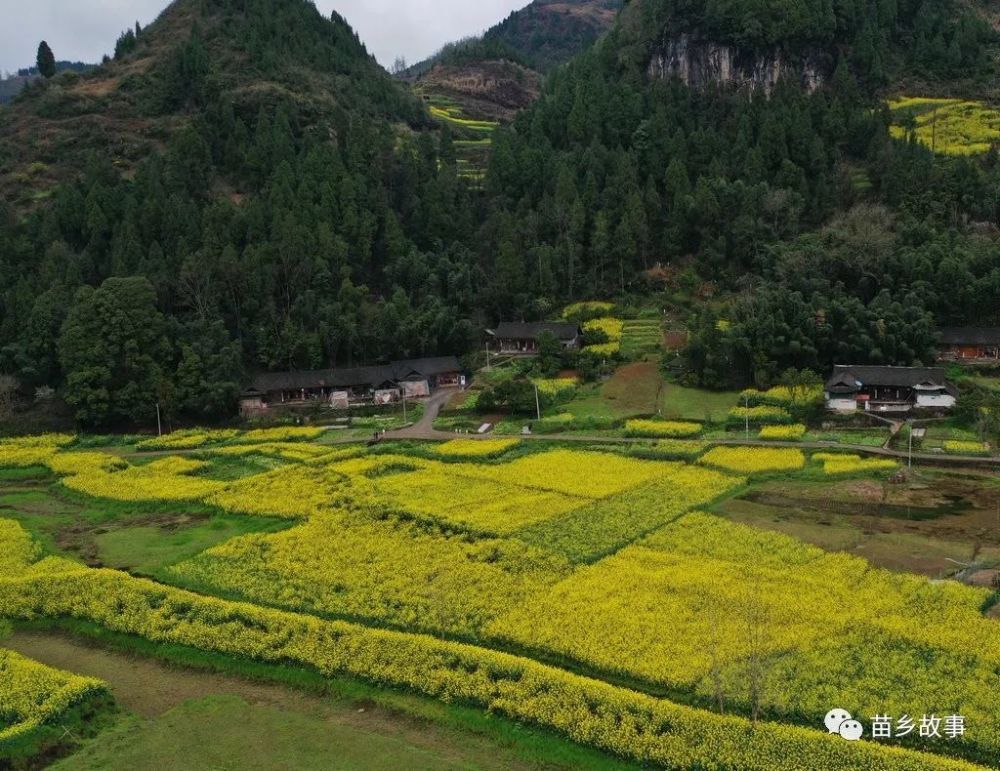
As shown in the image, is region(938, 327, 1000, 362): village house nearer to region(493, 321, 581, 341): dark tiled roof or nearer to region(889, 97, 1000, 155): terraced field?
region(493, 321, 581, 341): dark tiled roof

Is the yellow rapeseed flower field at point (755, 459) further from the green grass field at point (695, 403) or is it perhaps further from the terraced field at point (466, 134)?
the terraced field at point (466, 134)

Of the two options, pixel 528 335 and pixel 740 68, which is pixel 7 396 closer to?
pixel 528 335

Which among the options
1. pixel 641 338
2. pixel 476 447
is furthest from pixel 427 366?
pixel 476 447

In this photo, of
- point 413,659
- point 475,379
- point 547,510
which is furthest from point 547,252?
point 413,659

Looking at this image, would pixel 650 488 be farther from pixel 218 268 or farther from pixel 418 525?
pixel 218 268

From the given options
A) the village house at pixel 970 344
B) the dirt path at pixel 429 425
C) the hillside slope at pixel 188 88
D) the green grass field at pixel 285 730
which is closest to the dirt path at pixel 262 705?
the green grass field at pixel 285 730

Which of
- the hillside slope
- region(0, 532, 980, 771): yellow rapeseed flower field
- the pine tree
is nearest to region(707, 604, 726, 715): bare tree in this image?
region(0, 532, 980, 771): yellow rapeseed flower field
